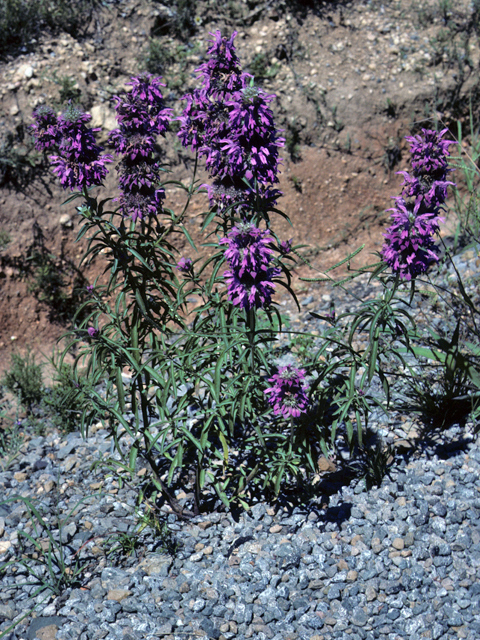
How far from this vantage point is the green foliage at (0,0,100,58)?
6668 mm

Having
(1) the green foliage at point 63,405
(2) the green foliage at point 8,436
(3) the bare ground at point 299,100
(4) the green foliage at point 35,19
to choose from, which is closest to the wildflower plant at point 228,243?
(1) the green foliage at point 63,405

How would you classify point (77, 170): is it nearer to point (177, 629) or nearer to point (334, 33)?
point (177, 629)

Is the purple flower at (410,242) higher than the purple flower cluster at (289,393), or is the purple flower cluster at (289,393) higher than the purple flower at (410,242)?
the purple flower at (410,242)

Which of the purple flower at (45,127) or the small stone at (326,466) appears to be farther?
the small stone at (326,466)

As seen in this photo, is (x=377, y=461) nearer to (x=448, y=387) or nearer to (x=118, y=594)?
(x=448, y=387)

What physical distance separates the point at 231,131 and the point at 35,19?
543cm

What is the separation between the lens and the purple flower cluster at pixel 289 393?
9.54 ft

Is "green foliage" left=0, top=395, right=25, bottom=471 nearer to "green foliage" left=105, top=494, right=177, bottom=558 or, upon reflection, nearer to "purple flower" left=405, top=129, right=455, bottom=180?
"green foliage" left=105, top=494, right=177, bottom=558

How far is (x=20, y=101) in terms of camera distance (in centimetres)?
644

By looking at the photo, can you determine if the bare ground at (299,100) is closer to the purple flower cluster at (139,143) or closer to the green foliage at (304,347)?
the green foliage at (304,347)

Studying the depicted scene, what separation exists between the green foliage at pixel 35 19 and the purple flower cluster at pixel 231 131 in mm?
4740

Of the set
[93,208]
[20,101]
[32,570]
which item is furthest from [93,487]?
[20,101]

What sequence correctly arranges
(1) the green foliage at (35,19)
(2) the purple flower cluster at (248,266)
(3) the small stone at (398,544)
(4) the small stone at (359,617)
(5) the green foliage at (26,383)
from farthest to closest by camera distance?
(1) the green foliage at (35,19)
(5) the green foliage at (26,383)
(3) the small stone at (398,544)
(4) the small stone at (359,617)
(2) the purple flower cluster at (248,266)

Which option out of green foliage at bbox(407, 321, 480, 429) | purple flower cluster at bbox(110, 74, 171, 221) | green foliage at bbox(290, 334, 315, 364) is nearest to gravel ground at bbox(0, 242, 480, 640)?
green foliage at bbox(407, 321, 480, 429)
